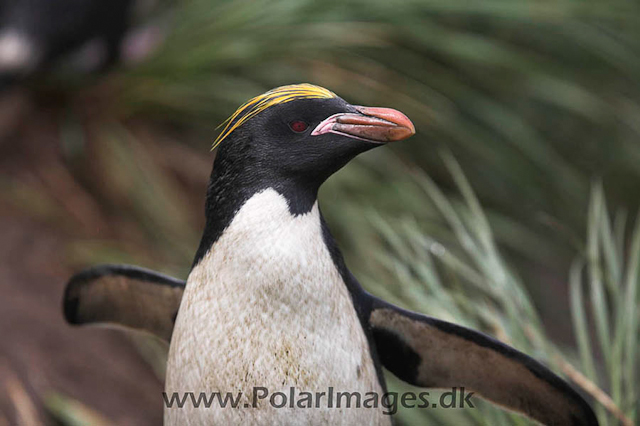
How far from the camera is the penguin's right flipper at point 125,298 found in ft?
2.17

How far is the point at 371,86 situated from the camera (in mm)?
1477

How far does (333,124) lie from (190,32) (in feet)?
3.71

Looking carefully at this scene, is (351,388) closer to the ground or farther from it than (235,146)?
closer to the ground

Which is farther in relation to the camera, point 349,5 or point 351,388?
point 349,5

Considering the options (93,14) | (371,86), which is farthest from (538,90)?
(93,14)

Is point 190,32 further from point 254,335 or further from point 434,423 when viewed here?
point 254,335

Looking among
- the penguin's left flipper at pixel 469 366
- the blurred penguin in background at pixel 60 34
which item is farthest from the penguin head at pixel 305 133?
the blurred penguin in background at pixel 60 34

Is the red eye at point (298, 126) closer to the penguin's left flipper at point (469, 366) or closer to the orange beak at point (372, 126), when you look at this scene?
the orange beak at point (372, 126)

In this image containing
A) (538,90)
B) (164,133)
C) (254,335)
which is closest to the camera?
(254,335)

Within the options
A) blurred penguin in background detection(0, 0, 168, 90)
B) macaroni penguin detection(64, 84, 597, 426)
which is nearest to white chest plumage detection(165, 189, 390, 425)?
macaroni penguin detection(64, 84, 597, 426)

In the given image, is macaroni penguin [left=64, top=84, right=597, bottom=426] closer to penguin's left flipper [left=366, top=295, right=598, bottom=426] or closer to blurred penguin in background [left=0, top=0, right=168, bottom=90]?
penguin's left flipper [left=366, top=295, right=598, bottom=426]

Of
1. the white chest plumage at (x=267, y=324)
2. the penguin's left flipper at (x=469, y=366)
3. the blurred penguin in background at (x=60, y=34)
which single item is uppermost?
the blurred penguin in background at (x=60, y=34)

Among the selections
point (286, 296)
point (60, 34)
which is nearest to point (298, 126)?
point (286, 296)

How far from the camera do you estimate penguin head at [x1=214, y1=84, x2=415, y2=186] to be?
56cm
